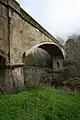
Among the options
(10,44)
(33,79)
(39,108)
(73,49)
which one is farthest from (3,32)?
(73,49)

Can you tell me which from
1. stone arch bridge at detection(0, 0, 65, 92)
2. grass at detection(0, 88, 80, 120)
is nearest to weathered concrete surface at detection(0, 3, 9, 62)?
stone arch bridge at detection(0, 0, 65, 92)

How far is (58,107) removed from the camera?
4609mm

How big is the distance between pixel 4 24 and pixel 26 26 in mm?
2957

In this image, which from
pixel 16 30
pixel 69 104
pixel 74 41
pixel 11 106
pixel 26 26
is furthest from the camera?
pixel 74 41

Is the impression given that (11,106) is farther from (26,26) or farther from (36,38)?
(36,38)

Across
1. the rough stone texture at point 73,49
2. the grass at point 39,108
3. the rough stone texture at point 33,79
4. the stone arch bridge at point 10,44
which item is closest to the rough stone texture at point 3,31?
the stone arch bridge at point 10,44

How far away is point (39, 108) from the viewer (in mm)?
4508

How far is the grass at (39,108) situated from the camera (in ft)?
13.6

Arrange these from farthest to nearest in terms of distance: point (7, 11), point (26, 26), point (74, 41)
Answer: point (74, 41) < point (26, 26) < point (7, 11)

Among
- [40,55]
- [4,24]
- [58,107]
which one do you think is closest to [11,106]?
[58,107]

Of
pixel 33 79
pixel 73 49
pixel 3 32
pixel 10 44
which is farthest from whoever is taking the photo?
pixel 73 49

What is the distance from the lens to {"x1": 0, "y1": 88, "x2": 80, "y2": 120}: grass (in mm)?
4148

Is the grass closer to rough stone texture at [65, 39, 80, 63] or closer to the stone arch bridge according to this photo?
the stone arch bridge

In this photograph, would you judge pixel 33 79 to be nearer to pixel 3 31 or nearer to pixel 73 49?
pixel 3 31
